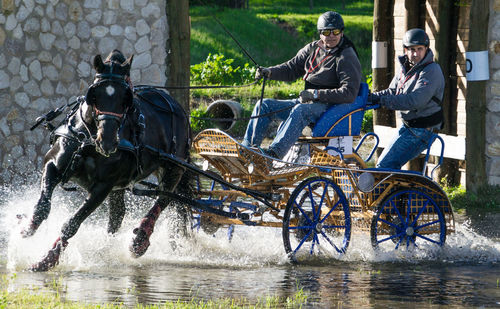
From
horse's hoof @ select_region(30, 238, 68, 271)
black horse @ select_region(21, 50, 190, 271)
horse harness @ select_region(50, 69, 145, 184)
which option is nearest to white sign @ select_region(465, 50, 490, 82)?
black horse @ select_region(21, 50, 190, 271)

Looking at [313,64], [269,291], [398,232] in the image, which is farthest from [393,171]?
[269,291]

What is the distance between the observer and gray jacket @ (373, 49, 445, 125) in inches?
341

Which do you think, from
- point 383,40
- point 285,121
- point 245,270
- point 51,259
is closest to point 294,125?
point 285,121

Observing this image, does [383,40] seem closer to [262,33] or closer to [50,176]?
[50,176]

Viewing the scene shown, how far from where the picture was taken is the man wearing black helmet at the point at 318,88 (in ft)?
27.9

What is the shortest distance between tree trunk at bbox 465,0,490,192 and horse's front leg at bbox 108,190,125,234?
15.2 feet

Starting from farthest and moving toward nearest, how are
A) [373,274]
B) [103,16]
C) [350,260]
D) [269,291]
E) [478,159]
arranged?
[103,16] < [478,159] < [350,260] < [373,274] < [269,291]

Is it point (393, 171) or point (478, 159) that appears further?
point (478, 159)

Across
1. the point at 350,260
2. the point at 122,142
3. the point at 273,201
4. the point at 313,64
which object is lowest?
the point at 350,260

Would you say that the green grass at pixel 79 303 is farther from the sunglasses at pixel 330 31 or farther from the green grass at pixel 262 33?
the green grass at pixel 262 33

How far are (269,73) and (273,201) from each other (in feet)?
4.36

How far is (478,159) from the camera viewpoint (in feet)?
37.1

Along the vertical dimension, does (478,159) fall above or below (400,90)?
below

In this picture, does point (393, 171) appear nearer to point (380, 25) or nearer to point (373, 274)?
point (373, 274)
